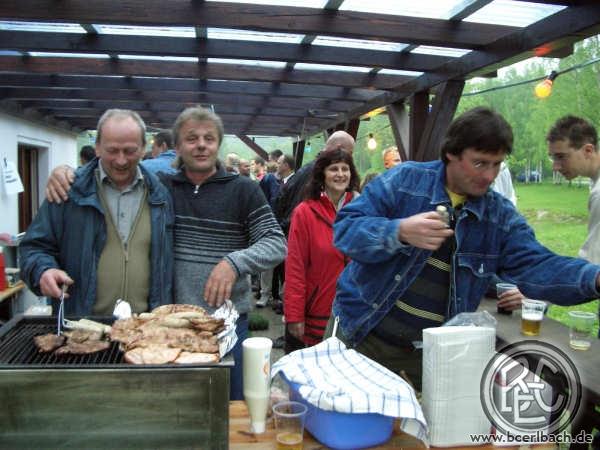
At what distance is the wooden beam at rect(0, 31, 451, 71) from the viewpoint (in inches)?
187

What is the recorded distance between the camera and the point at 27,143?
962 cm

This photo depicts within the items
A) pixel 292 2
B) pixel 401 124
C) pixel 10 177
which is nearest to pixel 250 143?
pixel 10 177

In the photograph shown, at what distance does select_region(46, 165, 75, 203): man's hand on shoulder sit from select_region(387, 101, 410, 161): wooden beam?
180 inches

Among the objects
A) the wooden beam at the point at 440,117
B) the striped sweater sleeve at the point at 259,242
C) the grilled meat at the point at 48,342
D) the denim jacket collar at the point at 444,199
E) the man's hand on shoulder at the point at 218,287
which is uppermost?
the wooden beam at the point at 440,117

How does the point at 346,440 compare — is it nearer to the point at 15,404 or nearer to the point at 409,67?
the point at 15,404

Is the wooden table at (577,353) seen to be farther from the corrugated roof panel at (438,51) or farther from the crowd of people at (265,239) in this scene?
the corrugated roof panel at (438,51)

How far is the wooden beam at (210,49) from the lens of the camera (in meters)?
4.75

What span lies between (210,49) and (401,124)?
8.59 feet

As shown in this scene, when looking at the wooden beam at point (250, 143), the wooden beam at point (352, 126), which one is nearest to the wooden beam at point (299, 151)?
the wooden beam at point (250, 143)

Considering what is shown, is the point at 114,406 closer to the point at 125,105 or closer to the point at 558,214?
the point at 125,105

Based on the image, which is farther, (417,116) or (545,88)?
(417,116)

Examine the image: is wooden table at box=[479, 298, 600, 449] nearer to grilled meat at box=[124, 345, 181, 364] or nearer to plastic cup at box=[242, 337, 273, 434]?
plastic cup at box=[242, 337, 273, 434]

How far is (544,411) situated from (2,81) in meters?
7.34

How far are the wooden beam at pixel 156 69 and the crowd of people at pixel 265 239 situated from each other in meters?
3.56
